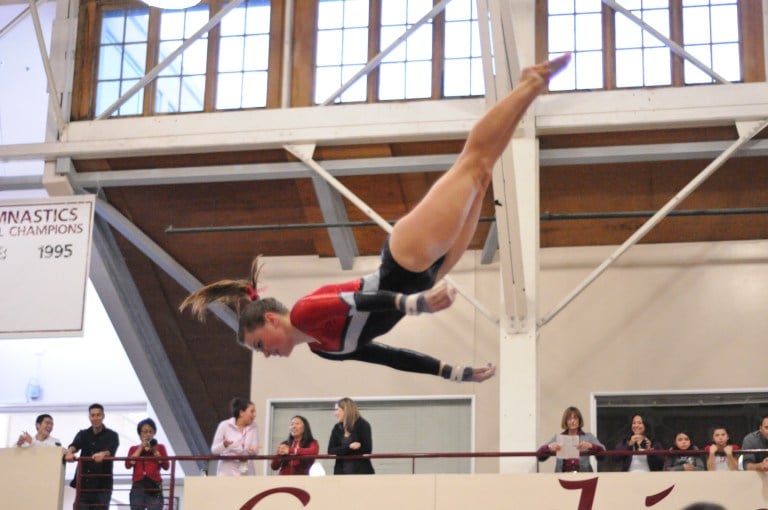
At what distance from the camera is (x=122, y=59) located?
13156mm

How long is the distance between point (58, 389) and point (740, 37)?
10.3 metres

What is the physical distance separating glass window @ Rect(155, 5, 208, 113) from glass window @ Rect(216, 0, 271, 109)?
8.4 inches

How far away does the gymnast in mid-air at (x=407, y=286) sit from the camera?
4.72m

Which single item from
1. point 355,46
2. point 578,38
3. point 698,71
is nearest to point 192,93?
point 355,46

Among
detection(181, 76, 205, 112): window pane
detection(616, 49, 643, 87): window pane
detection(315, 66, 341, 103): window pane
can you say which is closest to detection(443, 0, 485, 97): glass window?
detection(315, 66, 341, 103): window pane

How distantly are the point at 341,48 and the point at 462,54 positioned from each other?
1254 mm

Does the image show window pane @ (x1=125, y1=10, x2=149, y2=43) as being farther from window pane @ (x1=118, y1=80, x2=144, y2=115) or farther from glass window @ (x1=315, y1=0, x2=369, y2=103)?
glass window @ (x1=315, y1=0, x2=369, y2=103)

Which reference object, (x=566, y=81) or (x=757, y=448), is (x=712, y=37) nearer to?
(x=566, y=81)

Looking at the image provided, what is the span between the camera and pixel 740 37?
1192 centimetres

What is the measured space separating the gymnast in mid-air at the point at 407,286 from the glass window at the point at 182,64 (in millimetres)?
7915

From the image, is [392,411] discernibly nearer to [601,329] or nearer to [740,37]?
[601,329]

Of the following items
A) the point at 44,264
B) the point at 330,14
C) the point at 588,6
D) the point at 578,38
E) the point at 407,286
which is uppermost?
the point at 330,14

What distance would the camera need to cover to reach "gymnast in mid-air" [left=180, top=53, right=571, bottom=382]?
4723 mm

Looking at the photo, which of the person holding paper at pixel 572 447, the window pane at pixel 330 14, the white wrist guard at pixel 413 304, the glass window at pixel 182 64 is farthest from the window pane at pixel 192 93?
the white wrist guard at pixel 413 304
